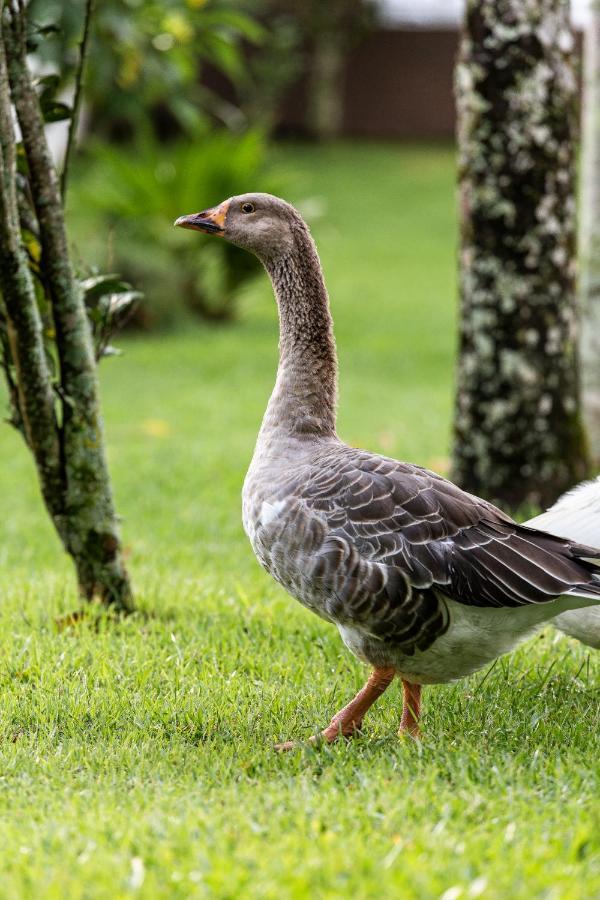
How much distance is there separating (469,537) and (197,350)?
941cm

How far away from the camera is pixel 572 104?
19.6ft

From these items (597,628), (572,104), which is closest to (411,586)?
(597,628)

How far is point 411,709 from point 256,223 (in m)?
1.69

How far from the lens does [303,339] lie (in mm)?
3936

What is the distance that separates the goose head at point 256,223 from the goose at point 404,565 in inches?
29.4

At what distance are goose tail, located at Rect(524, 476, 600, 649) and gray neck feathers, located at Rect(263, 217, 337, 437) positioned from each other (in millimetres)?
858

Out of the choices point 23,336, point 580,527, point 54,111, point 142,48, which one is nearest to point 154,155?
point 142,48

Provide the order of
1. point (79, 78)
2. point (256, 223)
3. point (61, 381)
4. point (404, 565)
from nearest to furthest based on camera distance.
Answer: point (404, 565) → point (256, 223) → point (79, 78) → point (61, 381)

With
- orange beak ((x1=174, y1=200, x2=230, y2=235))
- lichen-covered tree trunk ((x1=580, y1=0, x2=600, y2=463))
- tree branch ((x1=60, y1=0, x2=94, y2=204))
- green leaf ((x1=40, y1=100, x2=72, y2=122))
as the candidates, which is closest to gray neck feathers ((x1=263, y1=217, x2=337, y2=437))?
orange beak ((x1=174, y1=200, x2=230, y2=235))

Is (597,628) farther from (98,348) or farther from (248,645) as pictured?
(98,348)

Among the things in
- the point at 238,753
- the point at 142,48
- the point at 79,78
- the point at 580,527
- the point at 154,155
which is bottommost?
the point at 238,753

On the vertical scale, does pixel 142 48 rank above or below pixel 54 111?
above

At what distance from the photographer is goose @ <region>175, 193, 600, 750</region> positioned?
331cm

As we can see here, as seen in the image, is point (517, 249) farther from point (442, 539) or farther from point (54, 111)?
point (442, 539)
